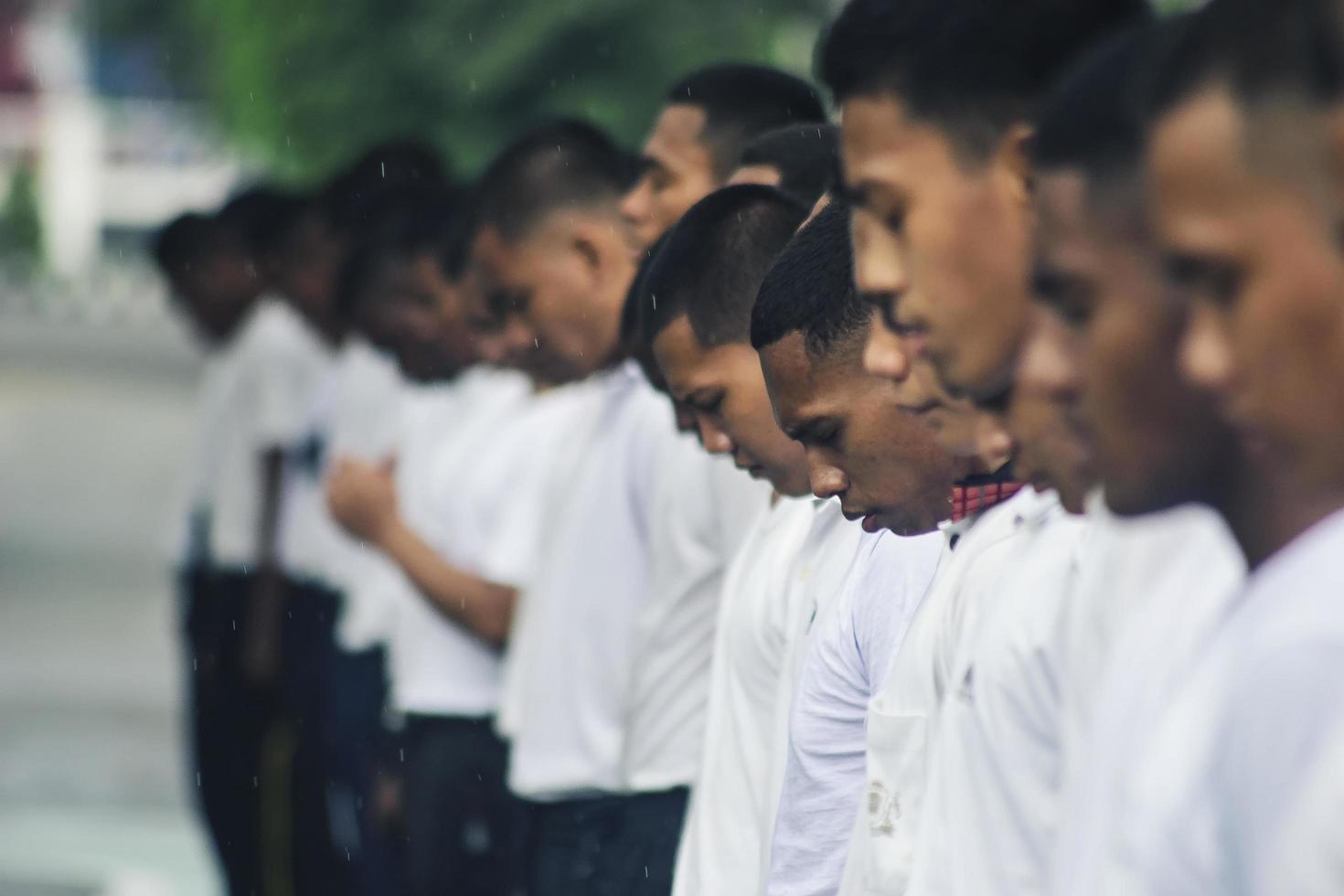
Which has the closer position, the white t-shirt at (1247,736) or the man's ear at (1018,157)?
the white t-shirt at (1247,736)

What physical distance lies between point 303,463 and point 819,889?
5.27 metres

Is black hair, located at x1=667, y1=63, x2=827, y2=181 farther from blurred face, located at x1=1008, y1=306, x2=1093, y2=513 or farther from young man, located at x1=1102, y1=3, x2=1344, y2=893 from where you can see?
young man, located at x1=1102, y1=3, x2=1344, y2=893

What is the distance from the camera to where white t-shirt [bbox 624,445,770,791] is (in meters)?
4.40

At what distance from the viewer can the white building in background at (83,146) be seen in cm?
7638

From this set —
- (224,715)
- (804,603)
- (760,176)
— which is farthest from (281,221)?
(804,603)

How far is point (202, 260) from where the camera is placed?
931 cm

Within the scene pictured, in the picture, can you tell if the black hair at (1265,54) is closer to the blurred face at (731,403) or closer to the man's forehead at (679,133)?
the blurred face at (731,403)

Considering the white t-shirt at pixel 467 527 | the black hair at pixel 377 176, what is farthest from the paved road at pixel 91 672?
the black hair at pixel 377 176

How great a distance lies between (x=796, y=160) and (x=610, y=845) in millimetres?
1328

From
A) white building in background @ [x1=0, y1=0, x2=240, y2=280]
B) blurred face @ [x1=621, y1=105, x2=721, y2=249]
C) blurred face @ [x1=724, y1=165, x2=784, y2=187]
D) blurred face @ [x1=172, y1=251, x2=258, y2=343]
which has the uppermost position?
white building in background @ [x1=0, y1=0, x2=240, y2=280]

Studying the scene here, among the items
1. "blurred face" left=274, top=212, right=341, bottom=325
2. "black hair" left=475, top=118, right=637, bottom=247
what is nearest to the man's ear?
"black hair" left=475, top=118, right=637, bottom=247

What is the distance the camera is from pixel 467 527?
246 inches

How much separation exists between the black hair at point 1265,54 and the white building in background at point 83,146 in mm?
74880

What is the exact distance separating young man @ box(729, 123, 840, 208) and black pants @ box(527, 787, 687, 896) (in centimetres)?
113
